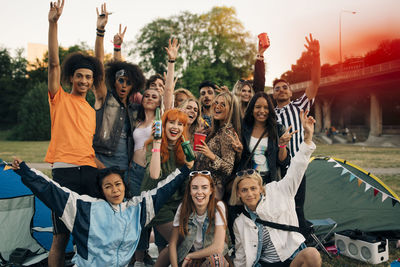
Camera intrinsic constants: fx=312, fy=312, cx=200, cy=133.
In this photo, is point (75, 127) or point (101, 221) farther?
point (75, 127)

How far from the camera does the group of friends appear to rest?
292 cm

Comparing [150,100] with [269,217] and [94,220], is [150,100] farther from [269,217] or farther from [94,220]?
[269,217]

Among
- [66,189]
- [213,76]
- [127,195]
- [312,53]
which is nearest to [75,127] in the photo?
[66,189]

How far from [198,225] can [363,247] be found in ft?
7.57

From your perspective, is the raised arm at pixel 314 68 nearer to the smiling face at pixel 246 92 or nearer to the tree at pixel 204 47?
the smiling face at pixel 246 92

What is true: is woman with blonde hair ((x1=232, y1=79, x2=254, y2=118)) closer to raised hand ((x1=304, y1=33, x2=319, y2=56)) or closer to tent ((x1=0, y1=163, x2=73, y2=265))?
raised hand ((x1=304, y1=33, x2=319, y2=56))

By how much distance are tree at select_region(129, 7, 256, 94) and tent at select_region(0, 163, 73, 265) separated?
25519 mm

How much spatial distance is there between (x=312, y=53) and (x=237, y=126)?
1585 mm

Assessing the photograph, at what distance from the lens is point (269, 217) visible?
2996 mm

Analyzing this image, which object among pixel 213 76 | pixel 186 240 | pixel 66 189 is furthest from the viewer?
pixel 213 76

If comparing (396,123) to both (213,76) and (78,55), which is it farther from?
(78,55)

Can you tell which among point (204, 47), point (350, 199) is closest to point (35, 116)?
point (204, 47)

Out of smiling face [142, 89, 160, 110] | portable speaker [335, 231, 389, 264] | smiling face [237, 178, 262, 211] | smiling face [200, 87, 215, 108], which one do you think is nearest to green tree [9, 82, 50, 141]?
smiling face [200, 87, 215, 108]

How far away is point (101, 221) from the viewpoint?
2938mm
